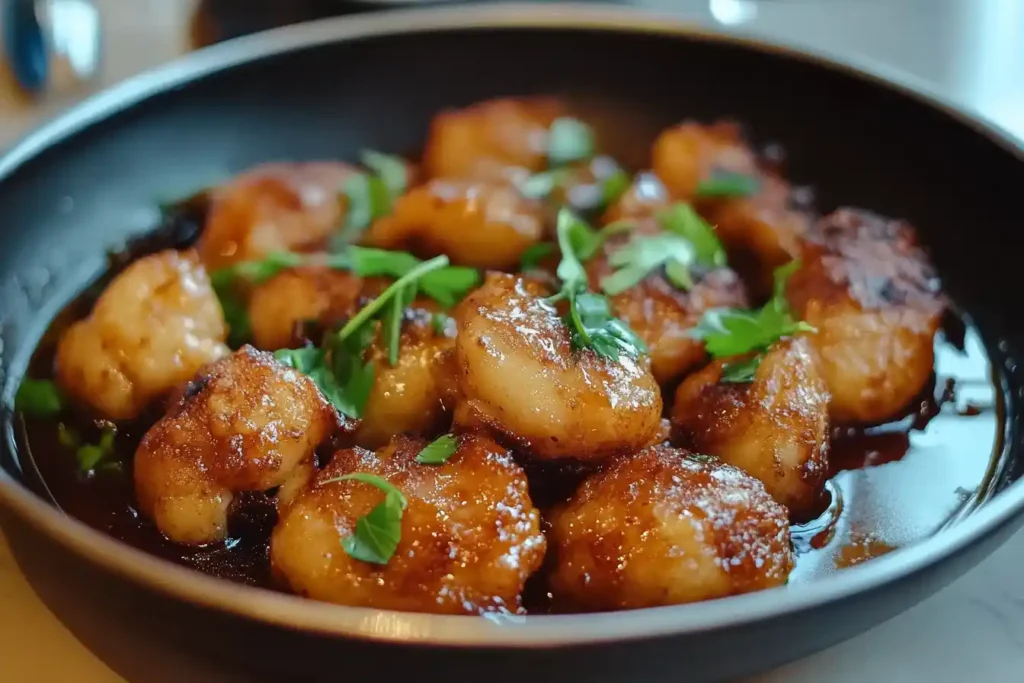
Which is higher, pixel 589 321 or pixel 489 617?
pixel 589 321

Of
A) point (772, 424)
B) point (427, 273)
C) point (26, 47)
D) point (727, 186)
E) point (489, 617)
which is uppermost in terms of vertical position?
point (26, 47)

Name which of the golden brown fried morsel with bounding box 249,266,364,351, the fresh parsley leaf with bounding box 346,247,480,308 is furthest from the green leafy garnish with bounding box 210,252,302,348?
the fresh parsley leaf with bounding box 346,247,480,308

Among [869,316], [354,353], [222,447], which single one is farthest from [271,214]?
[869,316]

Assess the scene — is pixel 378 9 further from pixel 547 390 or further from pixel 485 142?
pixel 547 390

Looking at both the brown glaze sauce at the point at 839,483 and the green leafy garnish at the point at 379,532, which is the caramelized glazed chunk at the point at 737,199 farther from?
the green leafy garnish at the point at 379,532

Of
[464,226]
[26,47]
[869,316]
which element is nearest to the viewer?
[869,316]

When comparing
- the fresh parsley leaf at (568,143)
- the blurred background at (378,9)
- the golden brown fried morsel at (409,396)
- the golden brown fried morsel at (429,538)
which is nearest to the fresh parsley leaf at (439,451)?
the golden brown fried morsel at (429,538)

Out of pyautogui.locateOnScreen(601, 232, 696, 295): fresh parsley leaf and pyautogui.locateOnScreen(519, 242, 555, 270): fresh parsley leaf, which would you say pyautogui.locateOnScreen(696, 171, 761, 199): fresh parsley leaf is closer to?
pyautogui.locateOnScreen(601, 232, 696, 295): fresh parsley leaf

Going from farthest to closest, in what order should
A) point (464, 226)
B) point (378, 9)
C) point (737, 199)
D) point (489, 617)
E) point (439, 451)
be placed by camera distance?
point (378, 9) → point (737, 199) → point (464, 226) → point (439, 451) → point (489, 617)

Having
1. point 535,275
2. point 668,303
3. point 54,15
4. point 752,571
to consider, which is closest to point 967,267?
point 668,303
